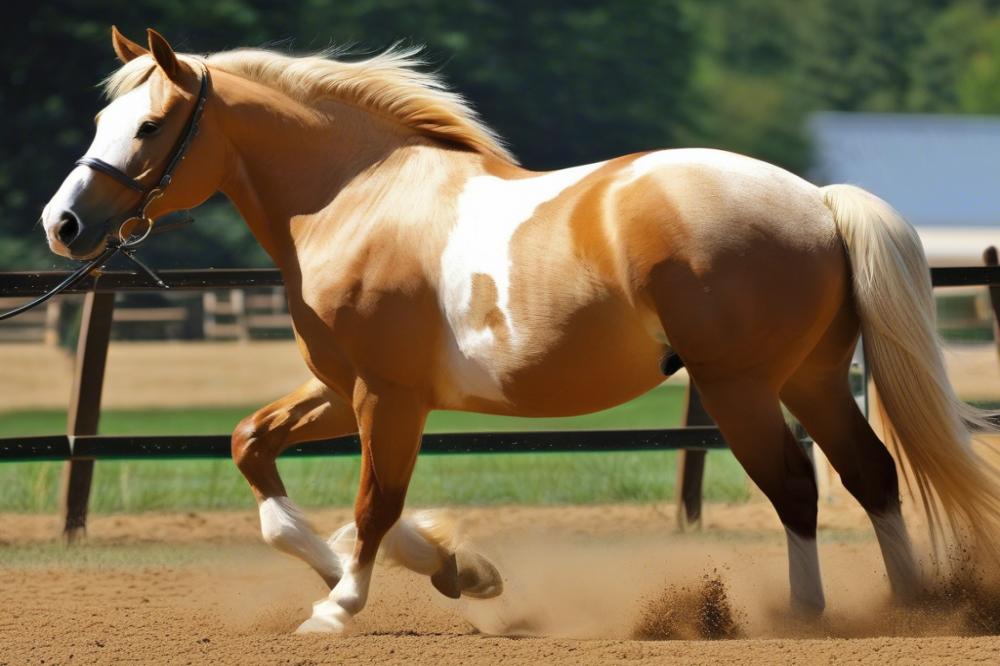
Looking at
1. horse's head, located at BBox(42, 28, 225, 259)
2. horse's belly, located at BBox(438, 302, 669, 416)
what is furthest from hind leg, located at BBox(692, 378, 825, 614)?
horse's head, located at BBox(42, 28, 225, 259)

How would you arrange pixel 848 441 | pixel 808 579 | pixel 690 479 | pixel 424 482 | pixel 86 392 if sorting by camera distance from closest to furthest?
pixel 808 579
pixel 848 441
pixel 86 392
pixel 690 479
pixel 424 482

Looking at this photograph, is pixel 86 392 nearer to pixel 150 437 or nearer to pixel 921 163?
pixel 150 437

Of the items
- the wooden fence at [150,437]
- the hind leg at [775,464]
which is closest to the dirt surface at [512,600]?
the hind leg at [775,464]

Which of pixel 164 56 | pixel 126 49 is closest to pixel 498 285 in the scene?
pixel 164 56

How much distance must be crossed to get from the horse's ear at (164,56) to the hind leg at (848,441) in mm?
2484

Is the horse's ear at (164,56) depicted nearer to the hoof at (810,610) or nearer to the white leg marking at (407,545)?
the white leg marking at (407,545)

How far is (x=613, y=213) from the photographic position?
463 cm

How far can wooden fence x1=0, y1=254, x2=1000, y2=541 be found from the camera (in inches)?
270

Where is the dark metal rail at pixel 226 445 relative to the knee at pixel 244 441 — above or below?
below

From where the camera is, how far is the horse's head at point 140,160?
15.8 feet

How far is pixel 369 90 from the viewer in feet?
17.6

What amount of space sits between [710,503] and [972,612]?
380 centimetres

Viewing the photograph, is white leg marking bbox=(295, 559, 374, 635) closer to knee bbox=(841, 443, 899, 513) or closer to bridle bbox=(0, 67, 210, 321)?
bridle bbox=(0, 67, 210, 321)

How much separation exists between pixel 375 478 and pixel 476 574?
2.06ft
